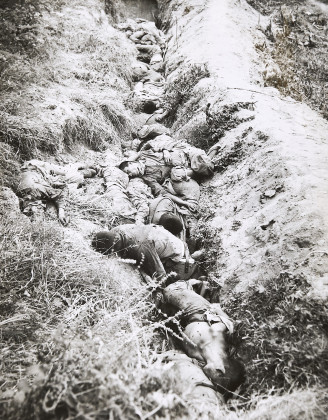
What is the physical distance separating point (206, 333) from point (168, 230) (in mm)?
1569

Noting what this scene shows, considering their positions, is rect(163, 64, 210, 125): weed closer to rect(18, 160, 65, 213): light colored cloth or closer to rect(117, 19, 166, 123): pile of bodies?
rect(117, 19, 166, 123): pile of bodies

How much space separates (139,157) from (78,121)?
1.08 m

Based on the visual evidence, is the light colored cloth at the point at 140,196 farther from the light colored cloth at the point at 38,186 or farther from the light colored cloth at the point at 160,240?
the light colored cloth at the point at 38,186

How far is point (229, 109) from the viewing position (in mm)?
4805

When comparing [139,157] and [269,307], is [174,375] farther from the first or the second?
[139,157]

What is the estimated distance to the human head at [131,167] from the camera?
16.0 feet

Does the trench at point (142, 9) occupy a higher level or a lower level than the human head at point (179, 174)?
higher

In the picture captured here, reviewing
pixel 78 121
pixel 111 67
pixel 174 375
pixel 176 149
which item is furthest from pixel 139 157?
pixel 174 375

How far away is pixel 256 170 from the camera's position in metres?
3.82

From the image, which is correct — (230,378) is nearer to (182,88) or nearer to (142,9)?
(182,88)

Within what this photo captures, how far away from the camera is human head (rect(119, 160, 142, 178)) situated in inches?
192

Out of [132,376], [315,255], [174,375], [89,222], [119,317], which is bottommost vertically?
[89,222]

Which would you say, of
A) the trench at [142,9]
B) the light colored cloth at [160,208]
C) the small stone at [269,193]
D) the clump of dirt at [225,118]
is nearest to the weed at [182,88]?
the clump of dirt at [225,118]

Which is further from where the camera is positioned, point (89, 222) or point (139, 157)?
point (139, 157)
